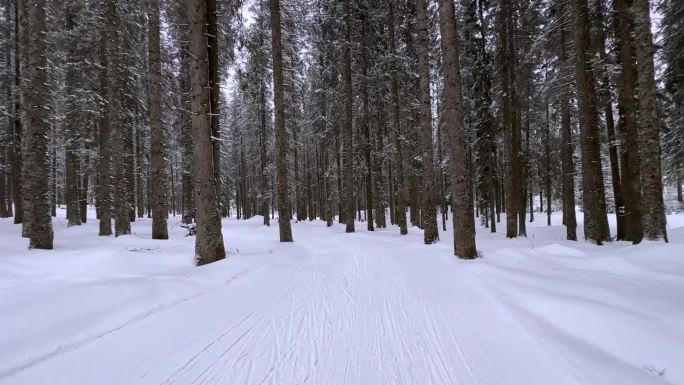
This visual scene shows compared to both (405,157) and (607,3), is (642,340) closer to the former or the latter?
(405,157)

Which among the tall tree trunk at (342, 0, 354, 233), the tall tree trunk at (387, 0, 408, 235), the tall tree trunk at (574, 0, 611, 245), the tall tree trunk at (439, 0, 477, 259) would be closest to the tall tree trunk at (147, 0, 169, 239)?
the tall tree trunk at (439, 0, 477, 259)

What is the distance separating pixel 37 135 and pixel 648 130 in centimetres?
1451

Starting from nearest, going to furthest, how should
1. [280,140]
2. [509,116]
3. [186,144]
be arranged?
[280,140], [509,116], [186,144]

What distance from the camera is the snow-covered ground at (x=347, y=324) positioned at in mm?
2867

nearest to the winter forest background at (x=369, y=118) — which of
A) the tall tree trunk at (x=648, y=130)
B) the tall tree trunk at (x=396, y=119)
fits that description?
the tall tree trunk at (x=648, y=130)

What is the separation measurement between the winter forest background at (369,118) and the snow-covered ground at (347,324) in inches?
2.7

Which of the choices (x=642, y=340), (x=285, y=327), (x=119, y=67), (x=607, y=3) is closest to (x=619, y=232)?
(x=607, y=3)

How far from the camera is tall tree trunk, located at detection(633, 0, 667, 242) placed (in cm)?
712

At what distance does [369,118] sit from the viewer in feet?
67.9

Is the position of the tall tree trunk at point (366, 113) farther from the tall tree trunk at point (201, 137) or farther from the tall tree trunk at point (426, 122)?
A: the tall tree trunk at point (201, 137)

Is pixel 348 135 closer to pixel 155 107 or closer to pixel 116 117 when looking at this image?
pixel 155 107

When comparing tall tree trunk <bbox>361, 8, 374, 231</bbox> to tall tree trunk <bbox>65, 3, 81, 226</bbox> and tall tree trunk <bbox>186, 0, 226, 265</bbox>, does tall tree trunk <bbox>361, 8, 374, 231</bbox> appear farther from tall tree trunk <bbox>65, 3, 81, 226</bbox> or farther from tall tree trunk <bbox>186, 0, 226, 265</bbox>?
tall tree trunk <bbox>65, 3, 81, 226</bbox>

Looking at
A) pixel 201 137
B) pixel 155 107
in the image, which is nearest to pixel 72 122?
pixel 155 107

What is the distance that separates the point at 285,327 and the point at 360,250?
699cm
